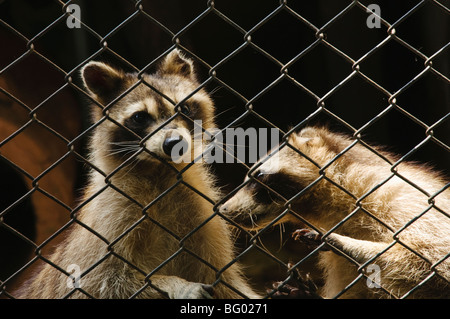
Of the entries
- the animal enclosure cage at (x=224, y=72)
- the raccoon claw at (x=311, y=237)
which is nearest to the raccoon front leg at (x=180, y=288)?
the raccoon claw at (x=311, y=237)

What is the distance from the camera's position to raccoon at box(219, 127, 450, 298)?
3246 mm

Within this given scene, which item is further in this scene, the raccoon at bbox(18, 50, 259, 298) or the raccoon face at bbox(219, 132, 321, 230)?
the raccoon face at bbox(219, 132, 321, 230)

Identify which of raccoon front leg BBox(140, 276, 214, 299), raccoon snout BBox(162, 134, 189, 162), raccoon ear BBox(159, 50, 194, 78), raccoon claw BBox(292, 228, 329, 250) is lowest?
raccoon front leg BBox(140, 276, 214, 299)

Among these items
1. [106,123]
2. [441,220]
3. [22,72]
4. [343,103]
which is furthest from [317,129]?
[22,72]

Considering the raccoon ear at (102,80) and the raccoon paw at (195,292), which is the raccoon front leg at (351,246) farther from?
the raccoon ear at (102,80)

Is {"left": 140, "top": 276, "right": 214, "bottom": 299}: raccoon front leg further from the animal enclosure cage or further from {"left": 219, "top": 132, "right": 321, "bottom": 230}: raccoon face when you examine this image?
the animal enclosure cage

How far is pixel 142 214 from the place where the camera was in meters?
3.10

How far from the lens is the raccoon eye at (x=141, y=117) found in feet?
11.6

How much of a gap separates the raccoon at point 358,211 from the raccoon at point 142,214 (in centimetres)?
30

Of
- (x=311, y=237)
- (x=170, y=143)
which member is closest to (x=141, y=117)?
(x=170, y=143)

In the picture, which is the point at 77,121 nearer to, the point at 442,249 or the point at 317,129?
the point at 317,129

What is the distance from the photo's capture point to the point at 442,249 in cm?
324

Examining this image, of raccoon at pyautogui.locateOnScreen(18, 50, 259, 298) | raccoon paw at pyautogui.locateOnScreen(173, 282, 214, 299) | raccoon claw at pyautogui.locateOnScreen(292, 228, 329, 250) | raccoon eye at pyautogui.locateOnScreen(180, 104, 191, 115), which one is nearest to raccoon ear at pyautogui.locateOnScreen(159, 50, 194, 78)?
raccoon at pyautogui.locateOnScreen(18, 50, 259, 298)
